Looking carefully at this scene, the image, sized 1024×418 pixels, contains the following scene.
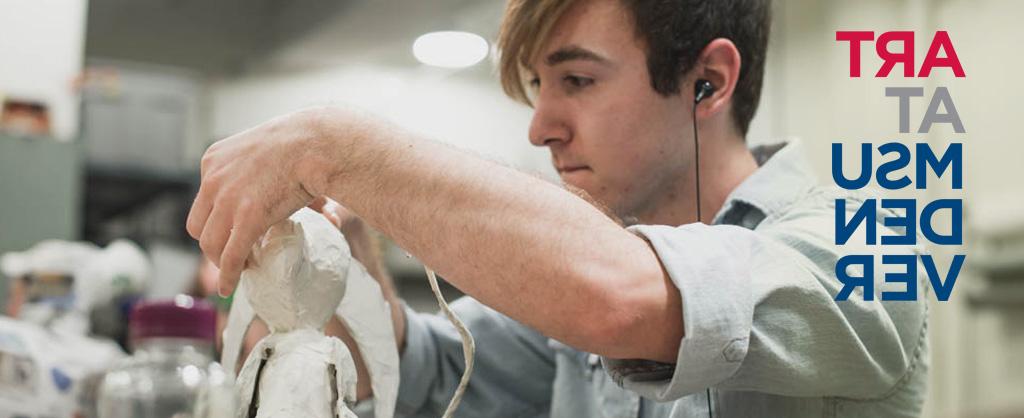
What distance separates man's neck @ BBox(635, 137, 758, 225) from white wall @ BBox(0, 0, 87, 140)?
1983 mm

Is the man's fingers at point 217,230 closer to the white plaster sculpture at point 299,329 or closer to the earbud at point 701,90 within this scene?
the white plaster sculpture at point 299,329

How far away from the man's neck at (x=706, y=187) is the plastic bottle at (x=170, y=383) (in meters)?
0.73

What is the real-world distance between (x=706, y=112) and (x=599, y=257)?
1.98 ft

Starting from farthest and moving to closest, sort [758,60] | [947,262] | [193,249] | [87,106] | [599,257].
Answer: [193,249], [87,106], [947,262], [758,60], [599,257]

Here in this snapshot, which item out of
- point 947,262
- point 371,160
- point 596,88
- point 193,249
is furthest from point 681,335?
point 193,249

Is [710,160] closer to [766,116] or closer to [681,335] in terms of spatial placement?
[681,335]

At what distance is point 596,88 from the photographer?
135 cm

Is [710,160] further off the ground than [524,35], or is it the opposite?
[524,35]

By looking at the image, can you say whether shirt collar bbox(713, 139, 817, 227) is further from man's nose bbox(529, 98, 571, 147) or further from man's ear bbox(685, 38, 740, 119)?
man's nose bbox(529, 98, 571, 147)

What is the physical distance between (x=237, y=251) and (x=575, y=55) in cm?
59

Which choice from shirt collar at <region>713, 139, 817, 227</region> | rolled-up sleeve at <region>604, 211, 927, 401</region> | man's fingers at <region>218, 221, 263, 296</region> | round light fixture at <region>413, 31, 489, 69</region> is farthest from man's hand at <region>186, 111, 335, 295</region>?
round light fixture at <region>413, 31, 489, 69</region>

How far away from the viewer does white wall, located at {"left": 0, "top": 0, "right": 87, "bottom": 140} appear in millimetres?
2850

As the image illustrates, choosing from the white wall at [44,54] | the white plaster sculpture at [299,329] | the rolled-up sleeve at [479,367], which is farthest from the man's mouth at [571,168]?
the white wall at [44,54]

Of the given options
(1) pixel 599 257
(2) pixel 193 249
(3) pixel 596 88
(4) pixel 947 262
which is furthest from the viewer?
(2) pixel 193 249
